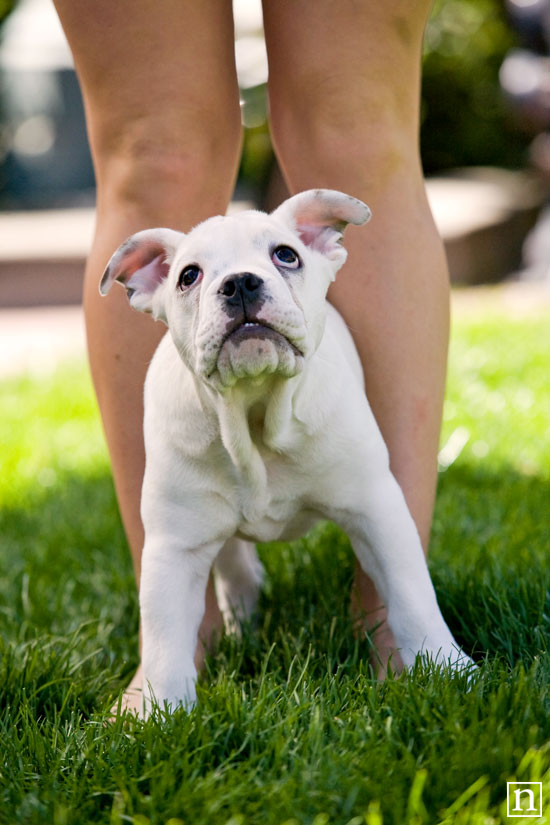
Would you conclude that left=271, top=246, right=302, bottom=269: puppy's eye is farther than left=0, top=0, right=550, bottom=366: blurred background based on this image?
No

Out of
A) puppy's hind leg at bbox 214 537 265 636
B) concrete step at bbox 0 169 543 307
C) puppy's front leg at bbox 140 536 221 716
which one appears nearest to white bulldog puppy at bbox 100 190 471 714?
puppy's front leg at bbox 140 536 221 716

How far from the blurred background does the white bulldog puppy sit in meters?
5.53

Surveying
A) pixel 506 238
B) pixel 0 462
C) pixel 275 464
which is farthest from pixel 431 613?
pixel 506 238

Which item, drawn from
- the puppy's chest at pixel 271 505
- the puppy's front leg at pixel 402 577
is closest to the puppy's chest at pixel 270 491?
the puppy's chest at pixel 271 505

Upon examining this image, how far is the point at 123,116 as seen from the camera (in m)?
2.19

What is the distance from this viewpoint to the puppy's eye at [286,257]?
1952mm

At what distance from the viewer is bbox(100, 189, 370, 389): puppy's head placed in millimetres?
1814

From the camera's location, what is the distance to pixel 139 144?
7.24ft

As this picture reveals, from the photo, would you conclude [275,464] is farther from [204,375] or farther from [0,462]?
[0,462]

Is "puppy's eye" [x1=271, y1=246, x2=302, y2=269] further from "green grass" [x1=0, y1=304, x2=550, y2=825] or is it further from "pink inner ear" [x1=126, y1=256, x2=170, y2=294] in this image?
"green grass" [x1=0, y1=304, x2=550, y2=825]

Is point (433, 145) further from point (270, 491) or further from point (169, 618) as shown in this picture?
point (169, 618)

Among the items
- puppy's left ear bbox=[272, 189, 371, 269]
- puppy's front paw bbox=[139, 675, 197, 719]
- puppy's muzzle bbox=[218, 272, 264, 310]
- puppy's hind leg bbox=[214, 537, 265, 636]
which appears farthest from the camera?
puppy's hind leg bbox=[214, 537, 265, 636]

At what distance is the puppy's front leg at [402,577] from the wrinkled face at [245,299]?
0.32 m

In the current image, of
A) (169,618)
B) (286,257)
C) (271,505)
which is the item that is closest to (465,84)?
(286,257)
